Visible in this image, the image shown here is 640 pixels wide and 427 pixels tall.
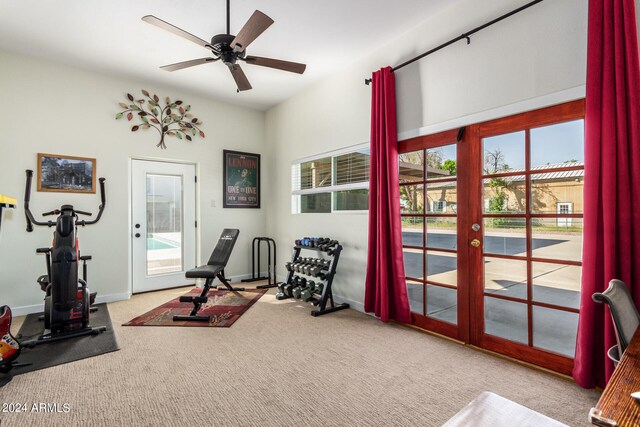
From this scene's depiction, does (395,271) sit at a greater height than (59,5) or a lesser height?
lesser

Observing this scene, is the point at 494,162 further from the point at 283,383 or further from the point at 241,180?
the point at 241,180

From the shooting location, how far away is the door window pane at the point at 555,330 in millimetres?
2457

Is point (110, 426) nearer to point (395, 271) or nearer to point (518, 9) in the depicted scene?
point (395, 271)

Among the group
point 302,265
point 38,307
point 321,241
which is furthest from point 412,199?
point 38,307

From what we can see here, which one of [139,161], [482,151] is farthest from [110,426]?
[139,161]

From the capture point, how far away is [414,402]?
212 cm

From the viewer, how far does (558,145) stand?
8.13 ft

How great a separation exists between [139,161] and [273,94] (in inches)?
92.5

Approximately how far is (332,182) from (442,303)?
7.27 ft

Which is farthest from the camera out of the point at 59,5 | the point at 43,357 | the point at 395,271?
the point at 395,271

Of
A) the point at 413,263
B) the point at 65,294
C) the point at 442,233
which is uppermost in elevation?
the point at 442,233

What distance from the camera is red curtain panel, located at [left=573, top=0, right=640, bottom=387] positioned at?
202 centimetres

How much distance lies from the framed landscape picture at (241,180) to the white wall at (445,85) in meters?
0.83

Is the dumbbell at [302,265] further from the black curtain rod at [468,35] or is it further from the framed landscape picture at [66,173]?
the framed landscape picture at [66,173]
